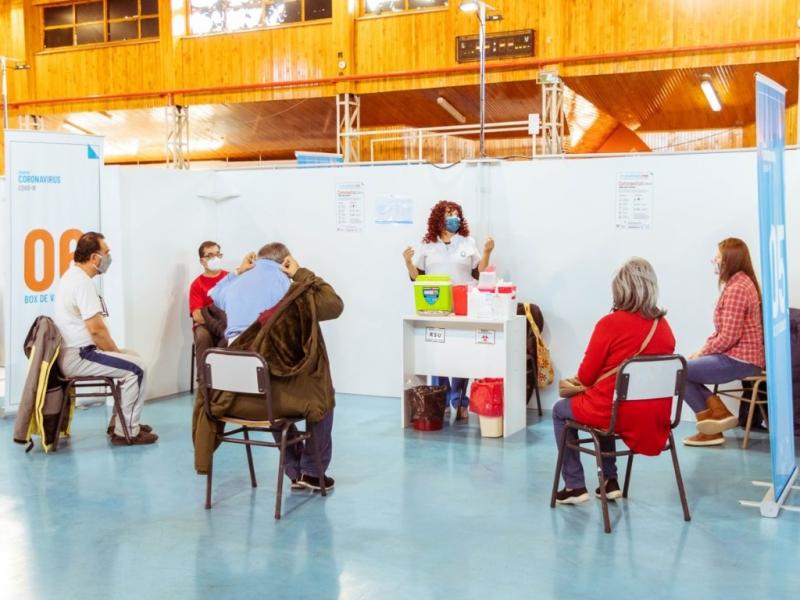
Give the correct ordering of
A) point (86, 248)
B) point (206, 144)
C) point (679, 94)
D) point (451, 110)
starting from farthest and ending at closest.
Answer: point (206, 144), point (451, 110), point (679, 94), point (86, 248)

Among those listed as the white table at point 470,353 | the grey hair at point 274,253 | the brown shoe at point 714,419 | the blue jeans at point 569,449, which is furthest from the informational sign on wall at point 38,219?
the brown shoe at point 714,419

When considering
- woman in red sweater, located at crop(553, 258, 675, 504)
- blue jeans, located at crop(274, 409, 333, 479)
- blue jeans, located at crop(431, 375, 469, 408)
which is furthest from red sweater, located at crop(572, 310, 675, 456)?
blue jeans, located at crop(431, 375, 469, 408)

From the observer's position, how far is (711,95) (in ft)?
42.0

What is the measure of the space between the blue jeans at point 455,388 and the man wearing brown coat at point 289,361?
2167mm

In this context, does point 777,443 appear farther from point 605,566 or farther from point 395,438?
point 395,438

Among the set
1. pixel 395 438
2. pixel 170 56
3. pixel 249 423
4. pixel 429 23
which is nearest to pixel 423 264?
pixel 395 438

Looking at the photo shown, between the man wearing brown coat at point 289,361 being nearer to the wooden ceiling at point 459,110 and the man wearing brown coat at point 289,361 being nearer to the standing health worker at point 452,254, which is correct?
the standing health worker at point 452,254

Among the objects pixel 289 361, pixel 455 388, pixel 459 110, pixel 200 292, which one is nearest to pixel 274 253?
pixel 289 361

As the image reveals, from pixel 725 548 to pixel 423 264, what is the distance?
338 centimetres

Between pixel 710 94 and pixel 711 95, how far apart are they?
80 millimetres

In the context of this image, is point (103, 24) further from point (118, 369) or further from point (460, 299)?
point (460, 299)

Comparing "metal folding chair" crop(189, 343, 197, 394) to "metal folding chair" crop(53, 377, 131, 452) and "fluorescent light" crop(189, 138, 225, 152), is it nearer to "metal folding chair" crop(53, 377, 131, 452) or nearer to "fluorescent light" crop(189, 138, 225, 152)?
"metal folding chair" crop(53, 377, 131, 452)

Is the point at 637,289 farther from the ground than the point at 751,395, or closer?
farther from the ground

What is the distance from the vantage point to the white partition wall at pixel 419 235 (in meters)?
6.21
